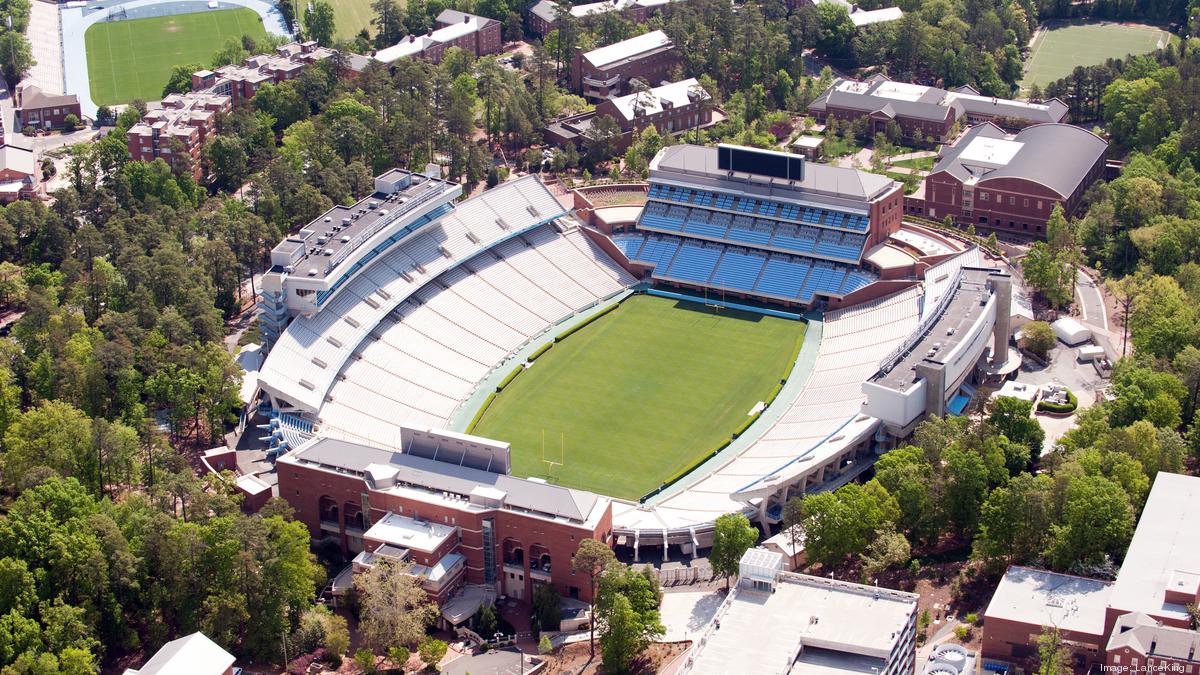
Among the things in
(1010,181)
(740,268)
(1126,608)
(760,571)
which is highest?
(1010,181)

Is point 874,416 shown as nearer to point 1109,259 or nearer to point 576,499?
point 576,499

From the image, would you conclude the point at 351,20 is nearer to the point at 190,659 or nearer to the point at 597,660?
the point at 597,660

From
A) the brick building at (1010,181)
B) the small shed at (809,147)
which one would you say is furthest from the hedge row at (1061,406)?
the small shed at (809,147)

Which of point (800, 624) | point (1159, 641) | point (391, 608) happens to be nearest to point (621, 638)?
point (800, 624)

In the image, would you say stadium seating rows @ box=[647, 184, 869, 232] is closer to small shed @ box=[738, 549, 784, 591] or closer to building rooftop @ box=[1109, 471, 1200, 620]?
building rooftop @ box=[1109, 471, 1200, 620]

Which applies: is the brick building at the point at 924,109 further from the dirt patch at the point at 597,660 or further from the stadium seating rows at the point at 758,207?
the dirt patch at the point at 597,660

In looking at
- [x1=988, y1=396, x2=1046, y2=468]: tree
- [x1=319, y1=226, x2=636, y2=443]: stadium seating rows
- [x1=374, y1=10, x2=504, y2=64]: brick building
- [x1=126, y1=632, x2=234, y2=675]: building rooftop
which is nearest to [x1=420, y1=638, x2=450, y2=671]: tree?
[x1=126, y1=632, x2=234, y2=675]: building rooftop
